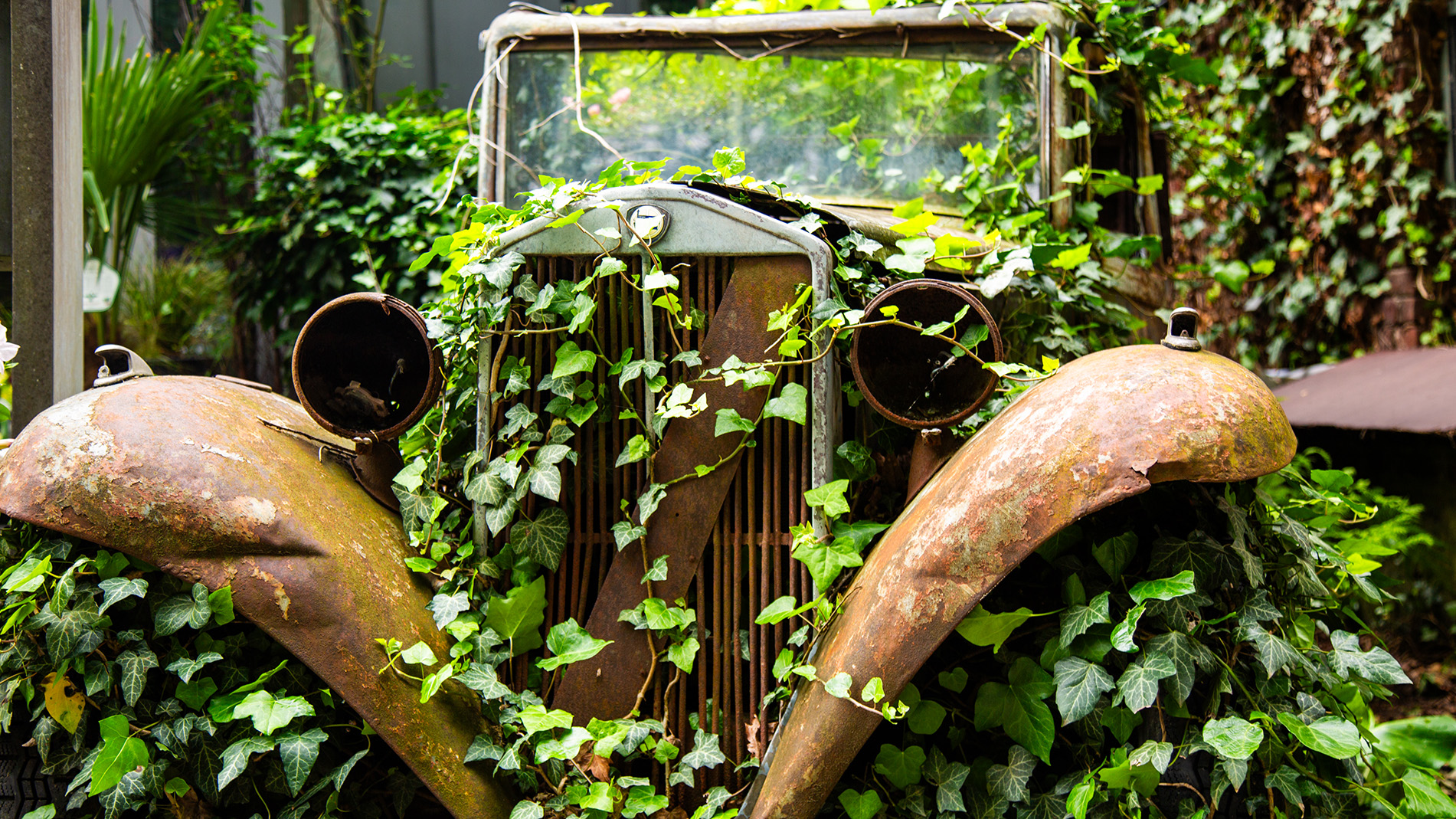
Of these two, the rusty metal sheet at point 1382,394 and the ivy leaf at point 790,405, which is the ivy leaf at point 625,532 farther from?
the rusty metal sheet at point 1382,394

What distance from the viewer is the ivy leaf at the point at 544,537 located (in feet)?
6.31

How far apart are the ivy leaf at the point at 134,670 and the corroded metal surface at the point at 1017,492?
1.06 meters

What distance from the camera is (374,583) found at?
1.80m

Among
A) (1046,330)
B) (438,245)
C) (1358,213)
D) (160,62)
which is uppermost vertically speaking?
(160,62)

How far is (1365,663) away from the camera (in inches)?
71.4

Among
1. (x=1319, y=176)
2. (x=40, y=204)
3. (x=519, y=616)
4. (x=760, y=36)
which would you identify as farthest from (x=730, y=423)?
(x=1319, y=176)

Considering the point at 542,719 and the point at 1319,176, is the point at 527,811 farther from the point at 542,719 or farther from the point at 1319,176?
the point at 1319,176

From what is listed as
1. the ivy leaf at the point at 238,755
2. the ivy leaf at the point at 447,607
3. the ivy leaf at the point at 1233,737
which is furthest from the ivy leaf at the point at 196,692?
the ivy leaf at the point at 1233,737

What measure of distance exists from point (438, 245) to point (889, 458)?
3.48 ft

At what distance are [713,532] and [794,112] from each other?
4.95 ft

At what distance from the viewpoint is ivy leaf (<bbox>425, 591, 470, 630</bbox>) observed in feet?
6.07

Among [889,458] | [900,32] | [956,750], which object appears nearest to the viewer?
[956,750]

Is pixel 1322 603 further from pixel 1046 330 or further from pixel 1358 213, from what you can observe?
pixel 1358 213

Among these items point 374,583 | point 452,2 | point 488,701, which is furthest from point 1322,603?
point 452,2
